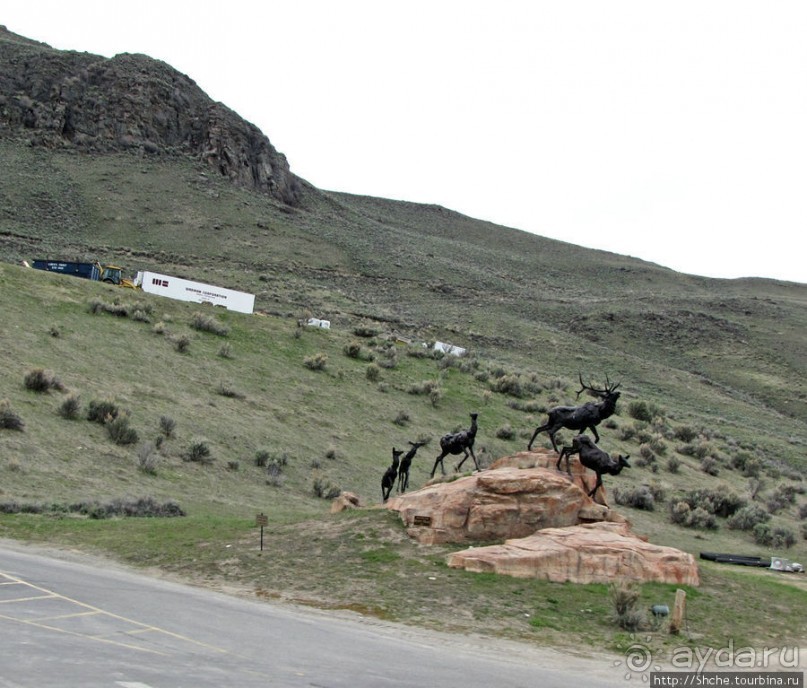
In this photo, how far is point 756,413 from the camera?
6812cm

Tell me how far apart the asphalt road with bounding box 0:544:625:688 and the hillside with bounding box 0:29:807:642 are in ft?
5.21

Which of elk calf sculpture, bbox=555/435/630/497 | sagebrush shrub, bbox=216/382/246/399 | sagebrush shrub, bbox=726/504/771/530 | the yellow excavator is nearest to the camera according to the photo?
elk calf sculpture, bbox=555/435/630/497

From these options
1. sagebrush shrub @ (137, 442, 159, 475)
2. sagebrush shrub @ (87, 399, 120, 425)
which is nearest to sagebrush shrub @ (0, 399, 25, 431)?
sagebrush shrub @ (87, 399, 120, 425)

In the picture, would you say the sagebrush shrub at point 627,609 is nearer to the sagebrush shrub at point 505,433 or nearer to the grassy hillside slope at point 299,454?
the grassy hillside slope at point 299,454

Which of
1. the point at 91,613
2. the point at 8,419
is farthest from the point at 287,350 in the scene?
the point at 91,613

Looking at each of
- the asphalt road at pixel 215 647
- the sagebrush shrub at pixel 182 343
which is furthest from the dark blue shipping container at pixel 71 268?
the asphalt road at pixel 215 647

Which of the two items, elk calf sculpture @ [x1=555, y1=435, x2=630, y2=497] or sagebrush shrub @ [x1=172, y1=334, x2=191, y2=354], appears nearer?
elk calf sculpture @ [x1=555, y1=435, x2=630, y2=497]

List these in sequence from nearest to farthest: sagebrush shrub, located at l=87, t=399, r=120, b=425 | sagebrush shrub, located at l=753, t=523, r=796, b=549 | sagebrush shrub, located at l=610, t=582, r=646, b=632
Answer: sagebrush shrub, located at l=610, t=582, r=646, b=632 → sagebrush shrub, located at l=87, t=399, r=120, b=425 → sagebrush shrub, located at l=753, t=523, r=796, b=549

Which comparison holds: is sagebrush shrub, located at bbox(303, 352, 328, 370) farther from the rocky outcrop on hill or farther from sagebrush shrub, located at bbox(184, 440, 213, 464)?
the rocky outcrop on hill

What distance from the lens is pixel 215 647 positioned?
11.1 m

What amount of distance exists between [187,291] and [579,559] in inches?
1591

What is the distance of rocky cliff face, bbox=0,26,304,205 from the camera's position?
355ft

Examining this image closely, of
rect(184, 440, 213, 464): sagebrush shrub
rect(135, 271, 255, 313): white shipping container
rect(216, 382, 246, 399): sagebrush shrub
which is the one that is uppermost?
rect(135, 271, 255, 313): white shipping container

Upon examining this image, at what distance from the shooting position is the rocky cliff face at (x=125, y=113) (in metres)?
108
